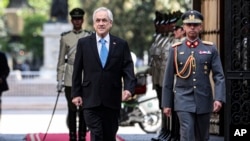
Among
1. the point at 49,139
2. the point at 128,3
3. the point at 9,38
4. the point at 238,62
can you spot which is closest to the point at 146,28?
the point at 128,3

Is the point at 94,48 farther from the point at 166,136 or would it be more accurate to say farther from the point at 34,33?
the point at 34,33

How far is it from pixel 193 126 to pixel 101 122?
996 millimetres

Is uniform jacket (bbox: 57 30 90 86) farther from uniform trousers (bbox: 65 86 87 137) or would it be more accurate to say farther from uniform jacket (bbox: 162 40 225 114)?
uniform jacket (bbox: 162 40 225 114)

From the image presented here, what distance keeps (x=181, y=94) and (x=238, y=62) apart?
177 centimetres

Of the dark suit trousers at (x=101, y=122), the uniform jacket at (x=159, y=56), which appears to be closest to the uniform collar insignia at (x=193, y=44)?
the dark suit trousers at (x=101, y=122)

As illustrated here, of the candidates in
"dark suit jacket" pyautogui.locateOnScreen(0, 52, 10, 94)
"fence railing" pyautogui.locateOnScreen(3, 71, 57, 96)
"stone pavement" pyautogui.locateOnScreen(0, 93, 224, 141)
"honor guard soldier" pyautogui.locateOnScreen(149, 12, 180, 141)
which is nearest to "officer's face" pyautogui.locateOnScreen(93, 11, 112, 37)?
"honor guard soldier" pyautogui.locateOnScreen(149, 12, 180, 141)

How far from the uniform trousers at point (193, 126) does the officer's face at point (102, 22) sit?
3.99 feet

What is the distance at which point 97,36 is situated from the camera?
923 cm

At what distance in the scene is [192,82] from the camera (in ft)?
29.1

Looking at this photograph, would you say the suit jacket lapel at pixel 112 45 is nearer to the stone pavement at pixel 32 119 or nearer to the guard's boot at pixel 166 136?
the guard's boot at pixel 166 136

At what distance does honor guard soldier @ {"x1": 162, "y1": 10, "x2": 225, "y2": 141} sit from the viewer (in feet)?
29.0

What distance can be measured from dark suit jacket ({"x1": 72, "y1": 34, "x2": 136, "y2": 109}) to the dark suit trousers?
76 mm

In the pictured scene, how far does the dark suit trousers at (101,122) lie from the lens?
29.5 feet

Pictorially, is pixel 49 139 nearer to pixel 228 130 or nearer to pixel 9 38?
pixel 228 130
